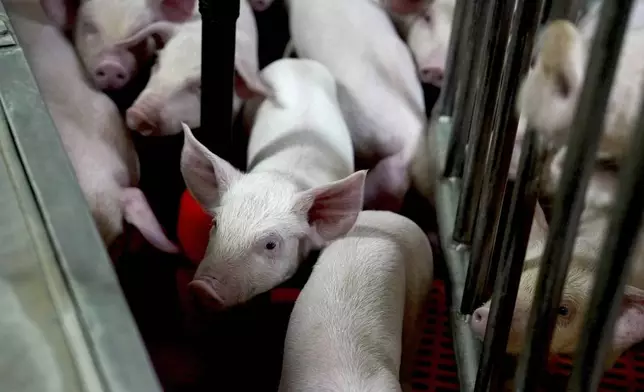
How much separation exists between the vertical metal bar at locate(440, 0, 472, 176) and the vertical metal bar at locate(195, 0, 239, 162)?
34cm

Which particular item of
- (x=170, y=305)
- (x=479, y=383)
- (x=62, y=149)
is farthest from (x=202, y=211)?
(x=479, y=383)

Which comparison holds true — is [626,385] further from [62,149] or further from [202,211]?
[62,149]

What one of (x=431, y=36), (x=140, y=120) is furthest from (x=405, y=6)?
(x=140, y=120)

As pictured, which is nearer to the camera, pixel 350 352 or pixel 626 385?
pixel 350 352

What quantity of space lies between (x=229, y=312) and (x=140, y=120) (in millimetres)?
377

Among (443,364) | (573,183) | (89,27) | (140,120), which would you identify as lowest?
(443,364)

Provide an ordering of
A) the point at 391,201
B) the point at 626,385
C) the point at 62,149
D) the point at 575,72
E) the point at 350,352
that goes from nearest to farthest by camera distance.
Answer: the point at 575,72 → the point at 62,149 → the point at 350,352 → the point at 626,385 → the point at 391,201

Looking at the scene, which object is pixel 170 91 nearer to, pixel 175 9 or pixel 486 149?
pixel 175 9

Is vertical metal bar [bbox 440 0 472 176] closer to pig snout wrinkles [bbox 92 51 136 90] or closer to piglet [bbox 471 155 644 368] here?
piglet [bbox 471 155 644 368]

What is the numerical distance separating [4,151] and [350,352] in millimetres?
434

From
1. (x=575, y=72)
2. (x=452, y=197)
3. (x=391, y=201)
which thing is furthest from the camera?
(x=391, y=201)

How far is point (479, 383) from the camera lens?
84 centimetres

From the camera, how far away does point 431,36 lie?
1.59 metres

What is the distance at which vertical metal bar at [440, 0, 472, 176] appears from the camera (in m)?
1.24
